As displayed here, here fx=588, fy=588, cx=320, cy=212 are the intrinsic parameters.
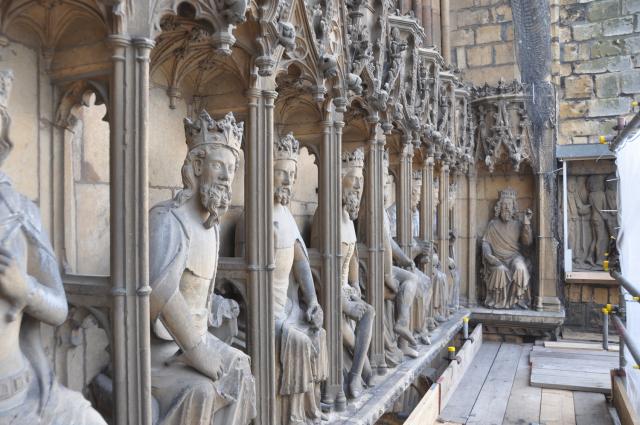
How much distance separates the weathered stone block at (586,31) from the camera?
10961mm

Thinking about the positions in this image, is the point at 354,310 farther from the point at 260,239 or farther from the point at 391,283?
the point at 260,239

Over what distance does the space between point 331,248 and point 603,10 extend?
9.56 meters

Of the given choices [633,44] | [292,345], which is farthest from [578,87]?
[292,345]

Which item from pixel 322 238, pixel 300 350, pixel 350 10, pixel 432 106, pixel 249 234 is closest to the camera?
pixel 249 234

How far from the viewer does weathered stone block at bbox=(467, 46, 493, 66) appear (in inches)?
427

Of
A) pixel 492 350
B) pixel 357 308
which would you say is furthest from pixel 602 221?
pixel 357 308

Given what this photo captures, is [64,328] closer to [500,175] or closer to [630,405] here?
[630,405]

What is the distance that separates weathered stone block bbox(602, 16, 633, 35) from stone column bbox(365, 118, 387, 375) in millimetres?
8179

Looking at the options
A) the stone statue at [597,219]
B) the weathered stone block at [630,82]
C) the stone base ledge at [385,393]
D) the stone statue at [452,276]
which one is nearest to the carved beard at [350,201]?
the stone base ledge at [385,393]

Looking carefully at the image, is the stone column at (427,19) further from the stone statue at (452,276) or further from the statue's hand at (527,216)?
the statue's hand at (527,216)

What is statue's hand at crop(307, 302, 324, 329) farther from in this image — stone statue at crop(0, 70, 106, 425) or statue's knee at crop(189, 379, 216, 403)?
stone statue at crop(0, 70, 106, 425)

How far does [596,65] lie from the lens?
1096 cm

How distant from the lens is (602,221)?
1032 centimetres

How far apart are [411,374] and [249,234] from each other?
105 inches
